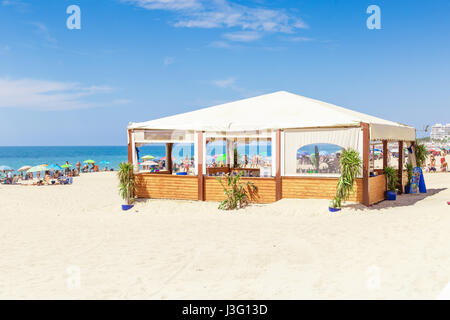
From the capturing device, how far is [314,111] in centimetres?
1280

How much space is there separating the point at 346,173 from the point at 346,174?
0.03 metres

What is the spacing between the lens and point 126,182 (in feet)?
44.3

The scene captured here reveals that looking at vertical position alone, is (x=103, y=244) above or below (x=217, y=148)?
below

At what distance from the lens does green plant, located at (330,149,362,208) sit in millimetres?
11109

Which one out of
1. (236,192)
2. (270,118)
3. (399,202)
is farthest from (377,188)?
(236,192)

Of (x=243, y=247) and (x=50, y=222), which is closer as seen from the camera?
(x=243, y=247)

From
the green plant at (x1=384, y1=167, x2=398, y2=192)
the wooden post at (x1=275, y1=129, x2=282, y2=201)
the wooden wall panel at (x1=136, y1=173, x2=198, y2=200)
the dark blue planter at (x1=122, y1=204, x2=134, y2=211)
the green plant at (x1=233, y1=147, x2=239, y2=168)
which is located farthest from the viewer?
the green plant at (x1=233, y1=147, x2=239, y2=168)

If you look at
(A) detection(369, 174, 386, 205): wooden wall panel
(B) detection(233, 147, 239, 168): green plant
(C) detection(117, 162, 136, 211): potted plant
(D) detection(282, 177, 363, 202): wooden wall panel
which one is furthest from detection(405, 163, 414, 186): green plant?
(C) detection(117, 162, 136, 211): potted plant

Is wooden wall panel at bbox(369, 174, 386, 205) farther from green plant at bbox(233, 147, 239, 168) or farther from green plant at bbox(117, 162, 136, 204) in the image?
green plant at bbox(117, 162, 136, 204)

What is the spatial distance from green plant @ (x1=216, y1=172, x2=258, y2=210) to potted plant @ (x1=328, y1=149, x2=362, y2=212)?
2.82m

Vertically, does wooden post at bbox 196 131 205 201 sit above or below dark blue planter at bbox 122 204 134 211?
above

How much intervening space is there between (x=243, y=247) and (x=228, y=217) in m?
3.44

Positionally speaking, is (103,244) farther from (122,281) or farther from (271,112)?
(271,112)
